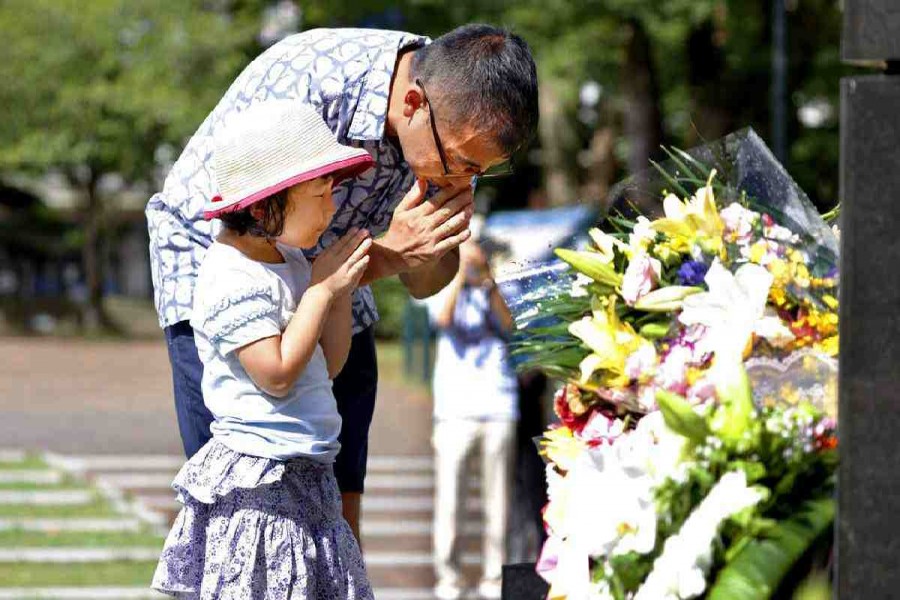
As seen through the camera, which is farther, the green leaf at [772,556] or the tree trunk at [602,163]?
the tree trunk at [602,163]

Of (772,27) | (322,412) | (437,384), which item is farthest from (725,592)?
(772,27)

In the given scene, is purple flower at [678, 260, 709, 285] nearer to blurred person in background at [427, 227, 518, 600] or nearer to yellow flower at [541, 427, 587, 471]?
yellow flower at [541, 427, 587, 471]

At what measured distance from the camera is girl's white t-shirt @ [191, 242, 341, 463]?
112 inches

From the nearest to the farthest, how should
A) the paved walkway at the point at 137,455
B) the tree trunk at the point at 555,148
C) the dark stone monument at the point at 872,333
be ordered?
the dark stone monument at the point at 872,333, the paved walkway at the point at 137,455, the tree trunk at the point at 555,148

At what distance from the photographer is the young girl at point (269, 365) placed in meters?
2.83

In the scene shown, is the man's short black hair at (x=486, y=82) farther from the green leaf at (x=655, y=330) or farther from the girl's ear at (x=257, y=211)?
the green leaf at (x=655, y=330)

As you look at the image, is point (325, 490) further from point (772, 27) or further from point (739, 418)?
point (772, 27)

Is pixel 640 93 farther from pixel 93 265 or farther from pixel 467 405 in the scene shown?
pixel 93 265

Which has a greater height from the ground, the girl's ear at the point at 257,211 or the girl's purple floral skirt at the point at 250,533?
the girl's ear at the point at 257,211

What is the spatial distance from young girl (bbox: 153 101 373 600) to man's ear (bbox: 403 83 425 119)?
0.64 feet

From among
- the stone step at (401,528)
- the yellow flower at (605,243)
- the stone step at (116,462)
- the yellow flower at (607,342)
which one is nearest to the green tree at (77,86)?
the stone step at (116,462)

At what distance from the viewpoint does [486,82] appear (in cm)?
297

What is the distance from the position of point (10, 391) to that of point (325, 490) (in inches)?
662

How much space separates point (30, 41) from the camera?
95.9ft
